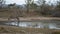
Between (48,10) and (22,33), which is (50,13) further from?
(22,33)

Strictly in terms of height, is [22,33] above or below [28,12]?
above

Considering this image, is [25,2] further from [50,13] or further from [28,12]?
[50,13]

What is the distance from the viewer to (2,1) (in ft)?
100

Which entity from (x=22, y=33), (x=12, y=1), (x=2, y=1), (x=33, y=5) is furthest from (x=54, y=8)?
(x=22, y=33)

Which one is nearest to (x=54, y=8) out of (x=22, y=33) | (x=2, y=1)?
(x=2, y=1)

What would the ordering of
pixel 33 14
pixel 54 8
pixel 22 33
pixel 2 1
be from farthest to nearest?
pixel 2 1 < pixel 54 8 < pixel 33 14 < pixel 22 33

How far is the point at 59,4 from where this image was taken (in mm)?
27875

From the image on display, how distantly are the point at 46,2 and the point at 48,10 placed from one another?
151 centimetres

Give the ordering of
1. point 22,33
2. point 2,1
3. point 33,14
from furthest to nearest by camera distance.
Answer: point 2,1 → point 33,14 → point 22,33

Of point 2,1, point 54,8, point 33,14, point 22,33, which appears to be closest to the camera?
point 22,33

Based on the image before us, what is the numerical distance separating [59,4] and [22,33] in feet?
57.5

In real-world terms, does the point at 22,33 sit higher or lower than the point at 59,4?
higher

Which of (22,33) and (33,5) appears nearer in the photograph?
(22,33)

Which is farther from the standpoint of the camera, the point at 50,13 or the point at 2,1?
the point at 2,1
